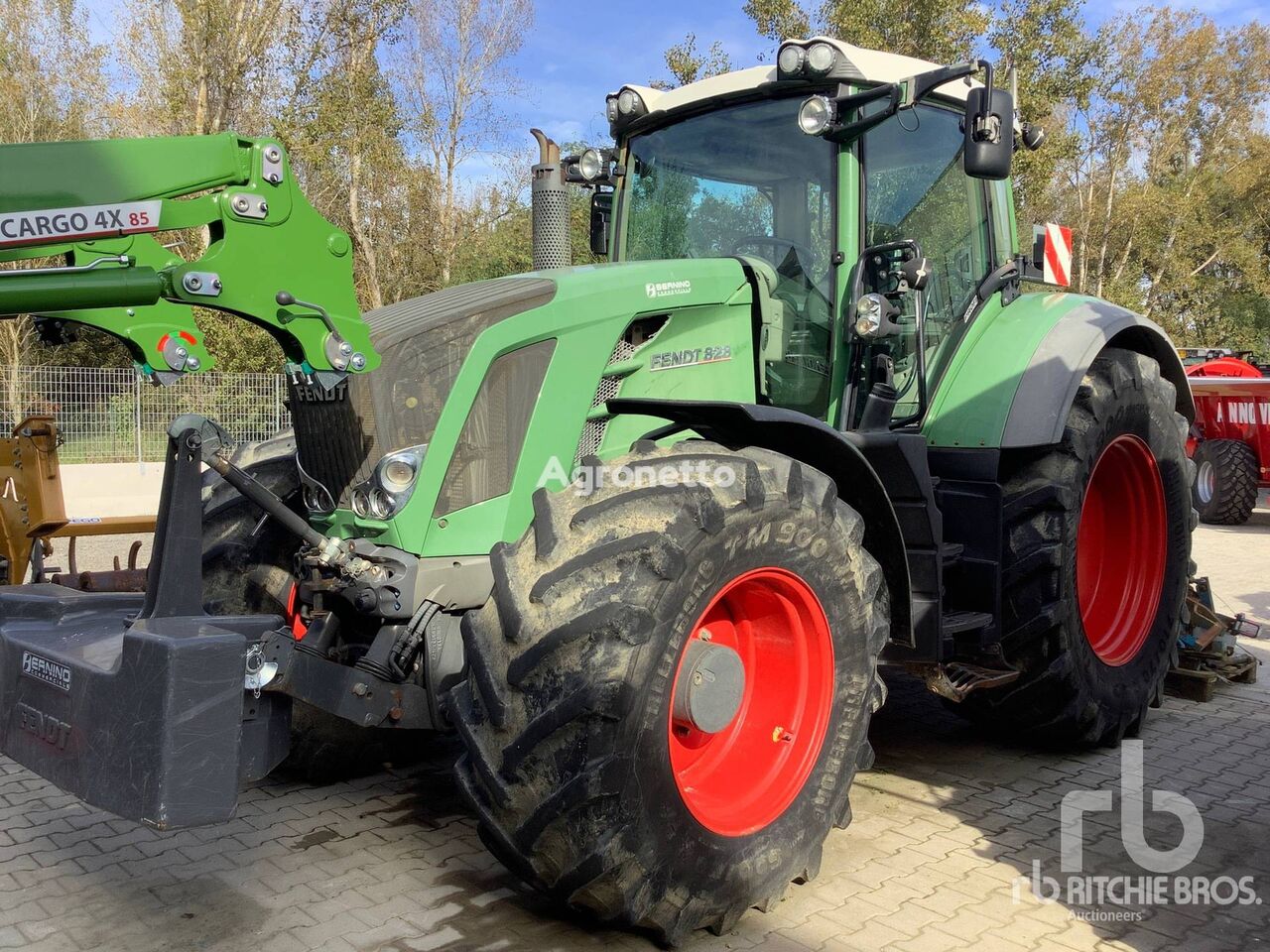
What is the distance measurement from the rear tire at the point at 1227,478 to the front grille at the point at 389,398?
1216cm

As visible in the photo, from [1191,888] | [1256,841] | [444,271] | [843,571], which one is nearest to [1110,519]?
[1256,841]

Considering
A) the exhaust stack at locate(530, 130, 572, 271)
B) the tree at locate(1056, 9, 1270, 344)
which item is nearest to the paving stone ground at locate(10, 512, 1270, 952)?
the exhaust stack at locate(530, 130, 572, 271)

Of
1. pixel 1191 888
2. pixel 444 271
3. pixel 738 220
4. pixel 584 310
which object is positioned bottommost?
pixel 1191 888

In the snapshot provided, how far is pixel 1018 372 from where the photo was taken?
4.54 metres

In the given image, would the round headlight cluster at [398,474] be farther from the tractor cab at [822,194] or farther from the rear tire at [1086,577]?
the rear tire at [1086,577]

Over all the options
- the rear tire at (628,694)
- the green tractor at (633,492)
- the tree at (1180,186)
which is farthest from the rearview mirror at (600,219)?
the tree at (1180,186)

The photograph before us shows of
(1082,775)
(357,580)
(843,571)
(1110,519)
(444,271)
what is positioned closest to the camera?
(357,580)

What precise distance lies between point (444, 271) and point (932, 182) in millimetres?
21497

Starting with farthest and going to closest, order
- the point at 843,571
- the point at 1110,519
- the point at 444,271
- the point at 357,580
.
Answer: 1. the point at 444,271
2. the point at 1110,519
3. the point at 843,571
4. the point at 357,580

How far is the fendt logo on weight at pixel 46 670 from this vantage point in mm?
2720

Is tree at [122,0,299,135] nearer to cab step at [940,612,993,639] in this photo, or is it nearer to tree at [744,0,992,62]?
tree at [744,0,992,62]

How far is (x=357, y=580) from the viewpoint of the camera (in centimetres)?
313

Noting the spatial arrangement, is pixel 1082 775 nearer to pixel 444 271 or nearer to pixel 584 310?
pixel 584 310

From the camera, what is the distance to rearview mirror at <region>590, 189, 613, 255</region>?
193 inches
